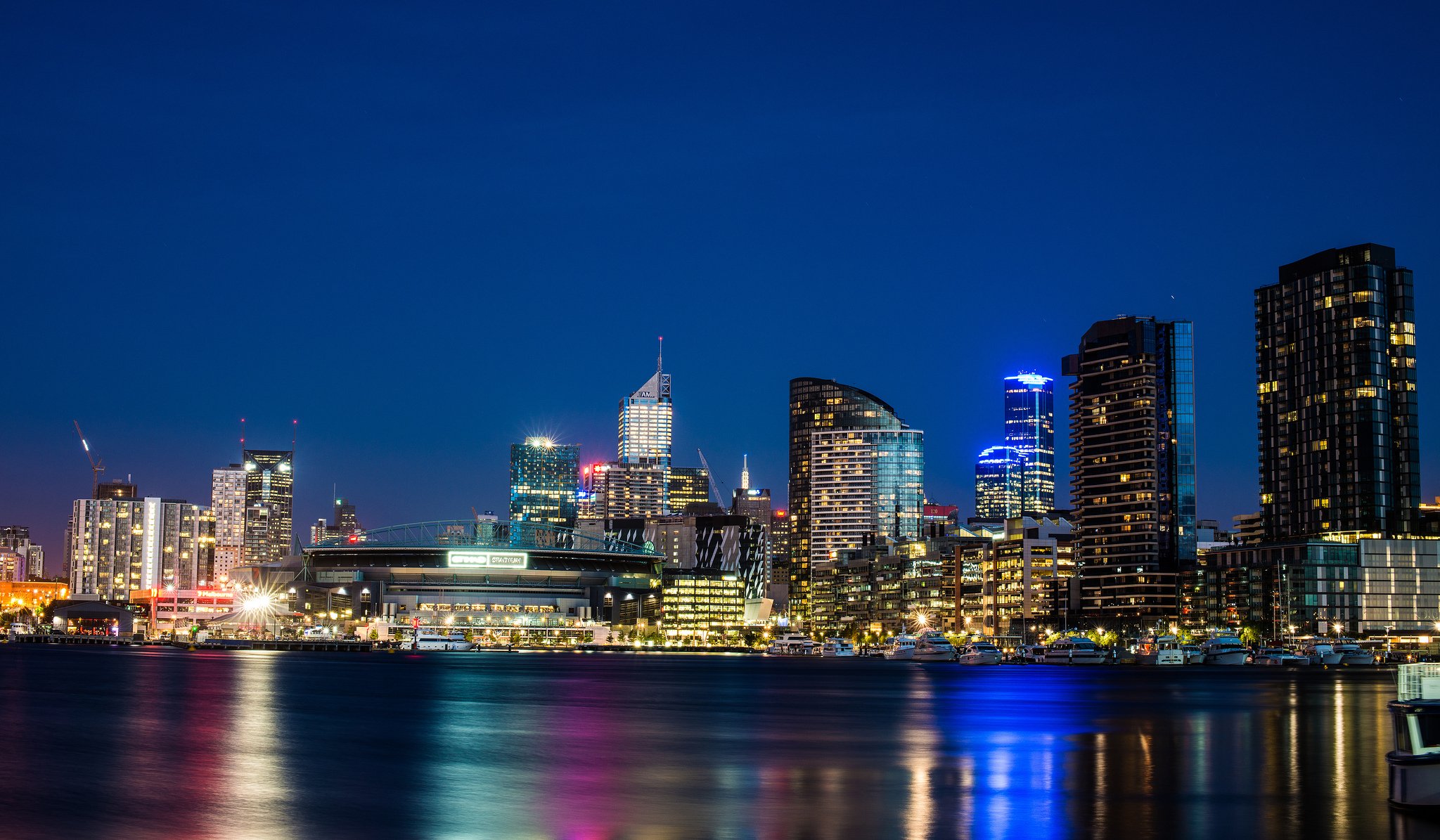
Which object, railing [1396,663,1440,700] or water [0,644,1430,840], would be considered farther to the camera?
water [0,644,1430,840]

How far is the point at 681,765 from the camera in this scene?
206 ft

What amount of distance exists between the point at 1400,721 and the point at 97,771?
1741 inches

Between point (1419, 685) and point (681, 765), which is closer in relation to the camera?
point (1419, 685)

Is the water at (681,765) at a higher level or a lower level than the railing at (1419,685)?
lower

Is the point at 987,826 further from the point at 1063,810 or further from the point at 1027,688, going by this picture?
the point at 1027,688

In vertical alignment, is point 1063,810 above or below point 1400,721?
below

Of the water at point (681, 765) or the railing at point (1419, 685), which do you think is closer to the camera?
the railing at point (1419, 685)

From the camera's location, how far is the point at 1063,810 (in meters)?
47.2

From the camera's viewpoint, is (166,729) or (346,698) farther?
(346,698)

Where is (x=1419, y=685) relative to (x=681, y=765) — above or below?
above

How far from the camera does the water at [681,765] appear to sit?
147 feet

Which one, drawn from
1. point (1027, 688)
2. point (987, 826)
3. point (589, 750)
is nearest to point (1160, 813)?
point (987, 826)

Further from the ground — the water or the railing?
the railing

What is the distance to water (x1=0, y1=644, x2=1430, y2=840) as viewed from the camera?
44812mm
